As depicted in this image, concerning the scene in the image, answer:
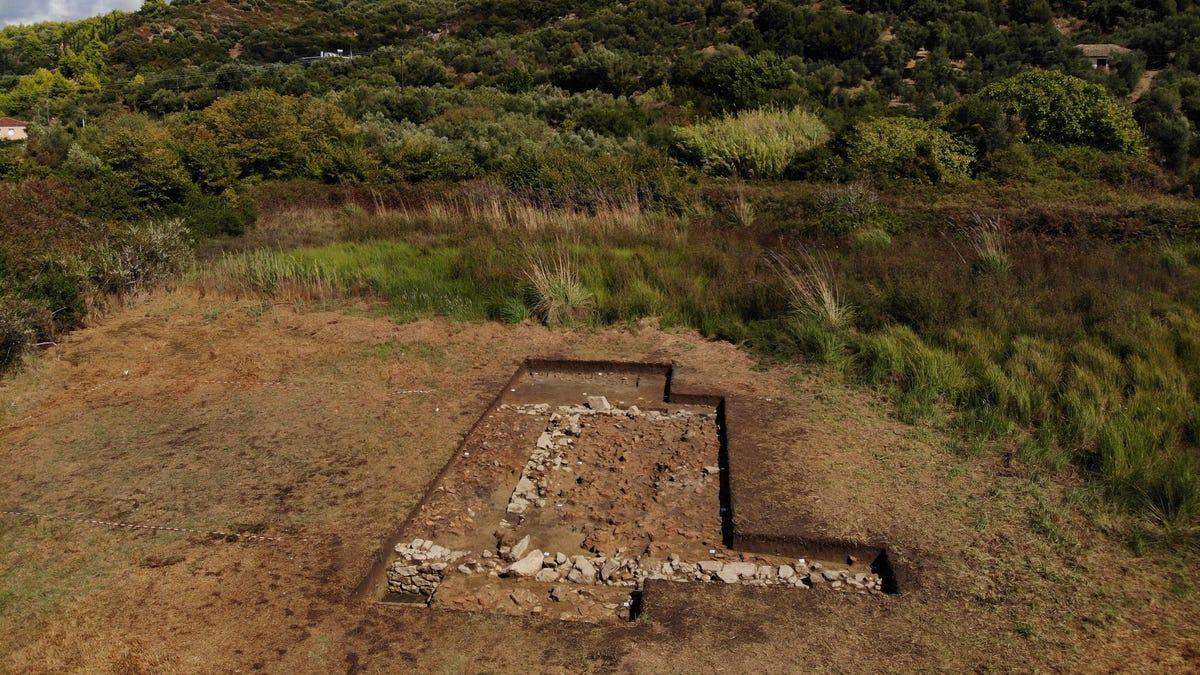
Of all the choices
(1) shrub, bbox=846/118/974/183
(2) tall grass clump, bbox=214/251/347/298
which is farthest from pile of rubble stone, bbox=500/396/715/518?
(1) shrub, bbox=846/118/974/183

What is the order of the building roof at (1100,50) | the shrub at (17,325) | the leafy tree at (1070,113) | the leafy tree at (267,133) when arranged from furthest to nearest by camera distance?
the building roof at (1100,50) → the leafy tree at (267,133) → the leafy tree at (1070,113) → the shrub at (17,325)

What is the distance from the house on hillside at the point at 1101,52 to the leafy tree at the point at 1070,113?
10543 mm

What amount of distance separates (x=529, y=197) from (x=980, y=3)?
83.5 feet

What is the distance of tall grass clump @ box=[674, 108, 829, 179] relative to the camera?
1584cm

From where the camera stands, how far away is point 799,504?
4922 mm

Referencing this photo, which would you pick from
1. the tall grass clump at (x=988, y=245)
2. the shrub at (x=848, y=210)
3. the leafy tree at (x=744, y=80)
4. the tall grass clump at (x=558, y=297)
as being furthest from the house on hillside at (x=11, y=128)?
the tall grass clump at (x=988, y=245)

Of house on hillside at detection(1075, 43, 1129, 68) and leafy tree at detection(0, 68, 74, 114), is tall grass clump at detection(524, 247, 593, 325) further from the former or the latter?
leafy tree at detection(0, 68, 74, 114)

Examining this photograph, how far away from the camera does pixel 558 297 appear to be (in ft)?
28.9

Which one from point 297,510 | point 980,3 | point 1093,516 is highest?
point 980,3

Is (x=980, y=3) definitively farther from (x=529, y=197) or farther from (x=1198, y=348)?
(x=1198, y=348)

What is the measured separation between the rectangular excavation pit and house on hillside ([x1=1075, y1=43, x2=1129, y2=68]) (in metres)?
25.4

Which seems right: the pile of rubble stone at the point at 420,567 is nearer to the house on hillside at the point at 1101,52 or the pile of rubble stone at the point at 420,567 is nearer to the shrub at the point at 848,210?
the shrub at the point at 848,210

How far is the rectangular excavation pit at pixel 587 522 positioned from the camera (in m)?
4.35

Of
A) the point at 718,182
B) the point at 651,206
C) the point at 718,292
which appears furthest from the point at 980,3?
the point at 718,292
